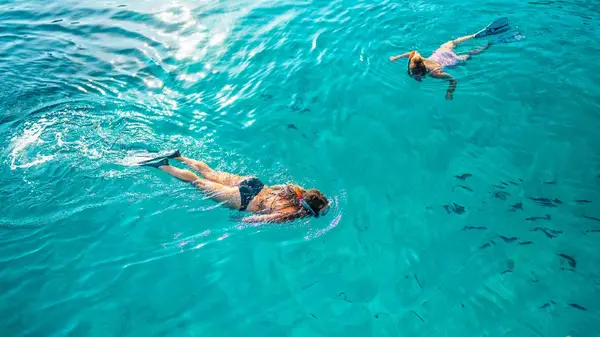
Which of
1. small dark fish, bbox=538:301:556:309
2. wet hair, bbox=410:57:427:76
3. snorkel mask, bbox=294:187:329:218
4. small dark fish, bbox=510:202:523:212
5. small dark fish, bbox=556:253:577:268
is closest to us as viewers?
small dark fish, bbox=538:301:556:309

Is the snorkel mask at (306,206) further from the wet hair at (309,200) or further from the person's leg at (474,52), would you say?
the person's leg at (474,52)

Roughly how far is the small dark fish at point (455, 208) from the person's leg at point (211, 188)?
3220 mm

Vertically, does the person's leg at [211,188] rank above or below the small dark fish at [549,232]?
above

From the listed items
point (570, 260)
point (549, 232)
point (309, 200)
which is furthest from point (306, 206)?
point (570, 260)

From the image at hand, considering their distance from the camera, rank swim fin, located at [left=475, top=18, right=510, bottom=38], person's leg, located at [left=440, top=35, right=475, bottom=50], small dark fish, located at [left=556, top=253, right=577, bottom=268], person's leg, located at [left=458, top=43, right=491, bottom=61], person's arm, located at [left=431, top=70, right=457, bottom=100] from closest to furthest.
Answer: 1. small dark fish, located at [left=556, top=253, right=577, bottom=268]
2. person's arm, located at [left=431, top=70, right=457, bottom=100]
3. person's leg, located at [left=458, top=43, right=491, bottom=61]
4. person's leg, located at [left=440, top=35, right=475, bottom=50]
5. swim fin, located at [left=475, top=18, right=510, bottom=38]

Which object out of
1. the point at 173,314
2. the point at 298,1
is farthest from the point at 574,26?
the point at 173,314

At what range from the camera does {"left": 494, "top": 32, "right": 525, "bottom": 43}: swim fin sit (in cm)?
895

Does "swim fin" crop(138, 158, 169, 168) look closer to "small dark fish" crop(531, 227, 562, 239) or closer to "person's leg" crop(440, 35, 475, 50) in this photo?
"small dark fish" crop(531, 227, 562, 239)

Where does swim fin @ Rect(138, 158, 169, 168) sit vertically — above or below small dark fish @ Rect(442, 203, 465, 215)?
above

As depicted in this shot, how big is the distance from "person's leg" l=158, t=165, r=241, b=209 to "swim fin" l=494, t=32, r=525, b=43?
731 centimetres

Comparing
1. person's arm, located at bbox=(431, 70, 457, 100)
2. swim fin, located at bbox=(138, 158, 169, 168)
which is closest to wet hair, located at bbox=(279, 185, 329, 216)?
swim fin, located at bbox=(138, 158, 169, 168)

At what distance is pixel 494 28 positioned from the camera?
893 centimetres

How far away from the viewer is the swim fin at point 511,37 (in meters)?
8.95

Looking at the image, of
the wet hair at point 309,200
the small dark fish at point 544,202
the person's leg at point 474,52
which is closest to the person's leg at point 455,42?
the person's leg at point 474,52
